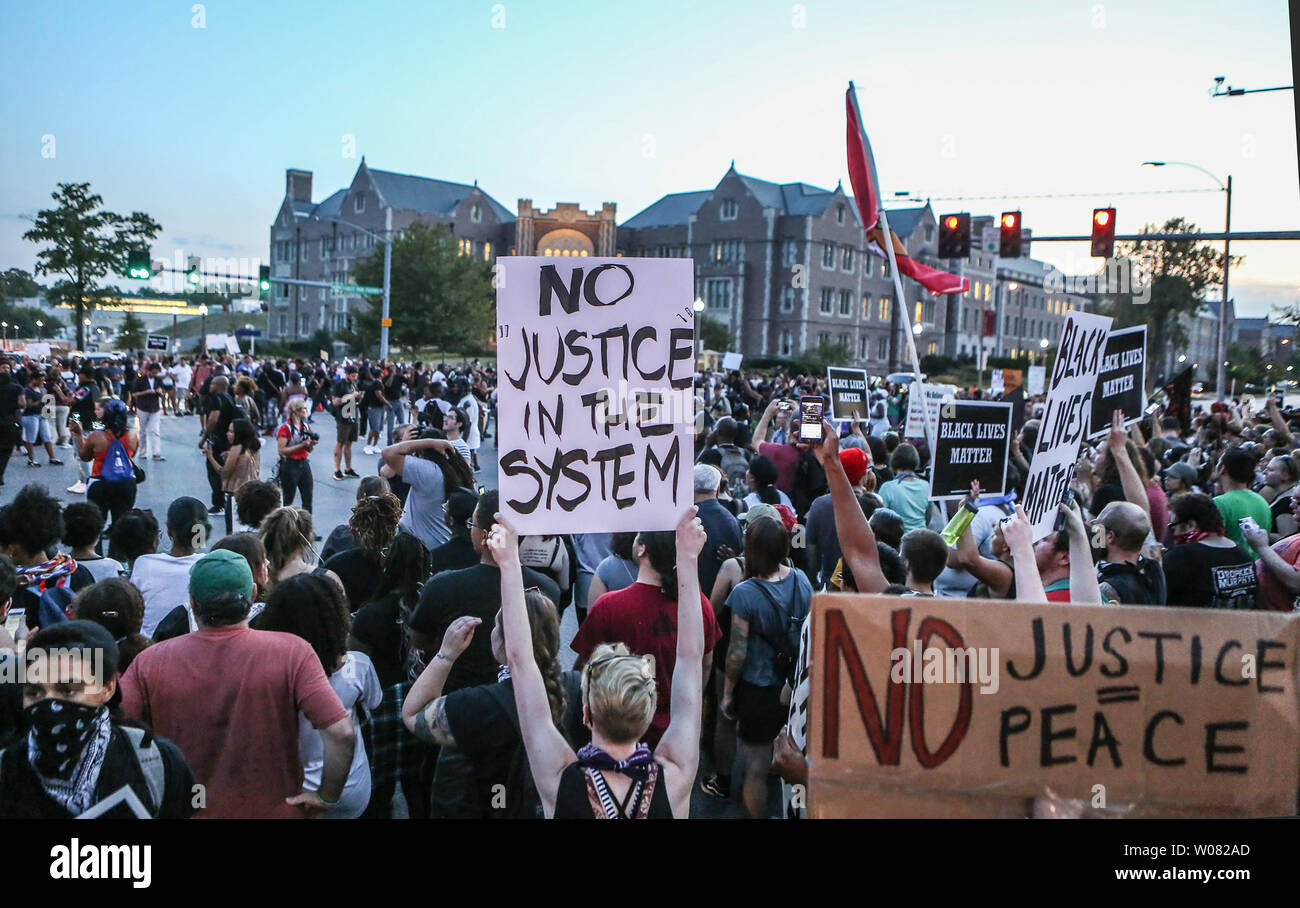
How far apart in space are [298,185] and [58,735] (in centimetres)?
9906

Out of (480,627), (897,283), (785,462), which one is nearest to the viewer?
(480,627)

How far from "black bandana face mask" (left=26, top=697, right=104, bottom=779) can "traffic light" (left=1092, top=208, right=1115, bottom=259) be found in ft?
56.8

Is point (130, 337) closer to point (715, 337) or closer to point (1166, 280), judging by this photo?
point (715, 337)

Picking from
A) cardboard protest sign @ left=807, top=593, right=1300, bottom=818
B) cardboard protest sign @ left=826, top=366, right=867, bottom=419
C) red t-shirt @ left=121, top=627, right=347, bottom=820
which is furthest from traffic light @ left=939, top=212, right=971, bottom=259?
red t-shirt @ left=121, top=627, right=347, bottom=820

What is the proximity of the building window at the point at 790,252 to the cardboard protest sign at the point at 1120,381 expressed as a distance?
203 ft

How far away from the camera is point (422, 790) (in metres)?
4.05

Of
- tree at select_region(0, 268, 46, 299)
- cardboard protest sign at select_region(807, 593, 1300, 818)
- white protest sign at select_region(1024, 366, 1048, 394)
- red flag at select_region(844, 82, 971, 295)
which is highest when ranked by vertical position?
tree at select_region(0, 268, 46, 299)

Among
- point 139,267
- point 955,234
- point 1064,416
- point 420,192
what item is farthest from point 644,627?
point 420,192

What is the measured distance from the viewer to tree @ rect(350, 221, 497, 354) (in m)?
56.2

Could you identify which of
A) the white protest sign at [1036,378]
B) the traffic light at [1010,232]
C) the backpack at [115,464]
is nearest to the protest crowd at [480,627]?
the backpack at [115,464]

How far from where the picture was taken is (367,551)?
4867 mm

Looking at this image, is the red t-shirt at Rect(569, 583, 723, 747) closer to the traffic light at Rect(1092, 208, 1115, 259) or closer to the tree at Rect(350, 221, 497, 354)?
the traffic light at Rect(1092, 208, 1115, 259)
